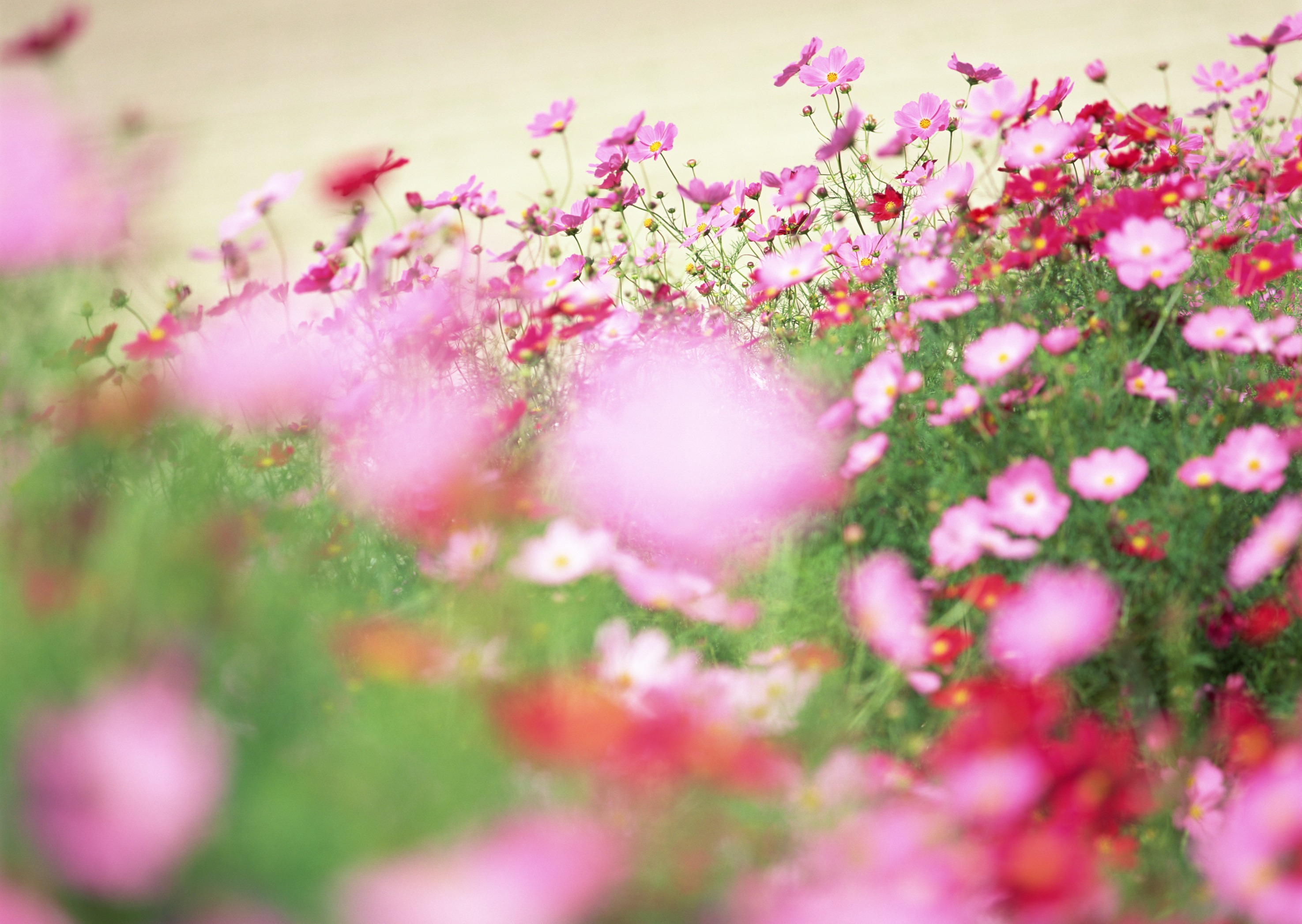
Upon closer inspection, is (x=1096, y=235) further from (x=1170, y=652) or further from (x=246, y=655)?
(x=246, y=655)

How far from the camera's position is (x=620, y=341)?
1.41 meters

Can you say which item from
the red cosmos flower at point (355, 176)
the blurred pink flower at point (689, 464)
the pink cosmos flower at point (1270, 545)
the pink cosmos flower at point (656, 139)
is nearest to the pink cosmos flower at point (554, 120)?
the pink cosmos flower at point (656, 139)

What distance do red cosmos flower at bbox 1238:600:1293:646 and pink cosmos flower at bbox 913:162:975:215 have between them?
64 centimetres

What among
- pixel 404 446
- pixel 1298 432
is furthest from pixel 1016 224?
pixel 404 446

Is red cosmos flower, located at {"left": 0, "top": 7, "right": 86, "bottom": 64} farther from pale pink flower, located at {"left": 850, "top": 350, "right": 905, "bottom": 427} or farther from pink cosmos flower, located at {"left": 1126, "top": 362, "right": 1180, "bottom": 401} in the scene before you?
pink cosmos flower, located at {"left": 1126, "top": 362, "right": 1180, "bottom": 401}

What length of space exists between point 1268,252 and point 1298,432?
272 millimetres

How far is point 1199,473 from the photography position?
2.99 feet

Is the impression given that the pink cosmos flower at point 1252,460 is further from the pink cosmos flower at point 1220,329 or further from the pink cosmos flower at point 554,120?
the pink cosmos flower at point 554,120

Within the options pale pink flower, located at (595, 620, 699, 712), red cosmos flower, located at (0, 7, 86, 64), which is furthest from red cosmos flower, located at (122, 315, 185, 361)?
pale pink flower, located at (595, 620, 699, 712)

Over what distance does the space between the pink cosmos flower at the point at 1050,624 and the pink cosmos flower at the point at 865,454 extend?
189mm

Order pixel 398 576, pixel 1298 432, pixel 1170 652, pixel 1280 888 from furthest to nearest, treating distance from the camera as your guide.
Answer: pixel 398 576
pixel 1298 432
pixel 1170 652
pixel 1280 888

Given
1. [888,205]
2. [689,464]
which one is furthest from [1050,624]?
[888,205]

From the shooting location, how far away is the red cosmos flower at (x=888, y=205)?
1520mm

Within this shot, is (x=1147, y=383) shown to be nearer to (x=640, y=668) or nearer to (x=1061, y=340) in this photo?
(x=1061, y=340)
